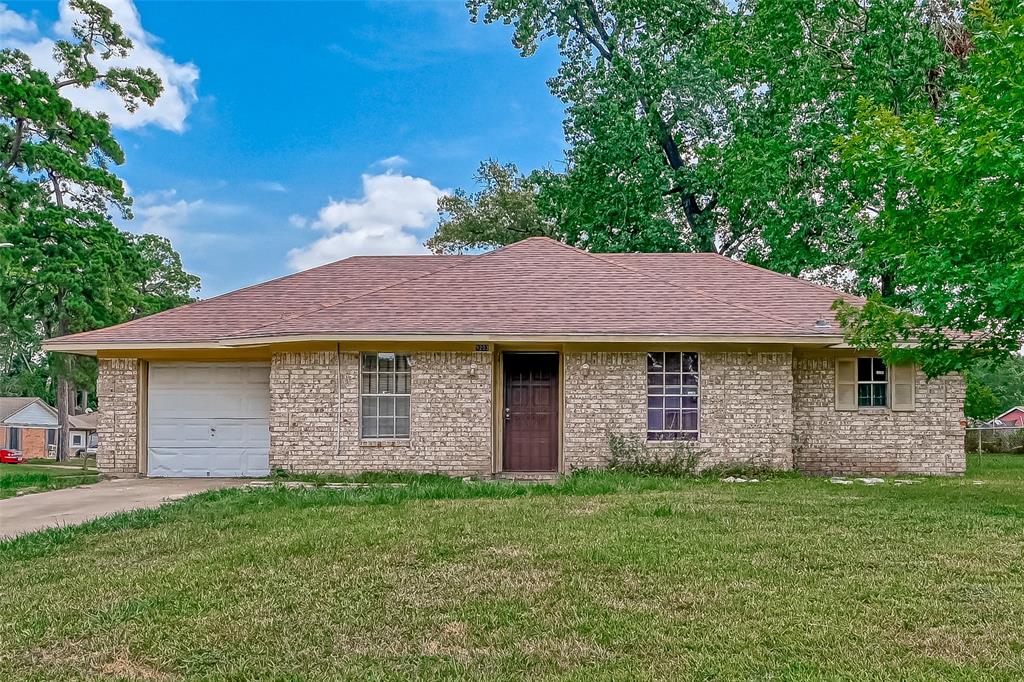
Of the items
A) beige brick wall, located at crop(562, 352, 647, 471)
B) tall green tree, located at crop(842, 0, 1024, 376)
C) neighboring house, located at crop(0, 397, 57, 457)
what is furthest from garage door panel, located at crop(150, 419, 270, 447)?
neighboring house, located at crop(0, 397, 57, 457)

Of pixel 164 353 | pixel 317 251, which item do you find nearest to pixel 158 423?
pixel 164 353

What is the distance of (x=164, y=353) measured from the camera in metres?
13.1

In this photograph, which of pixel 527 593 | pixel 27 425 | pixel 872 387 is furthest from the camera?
pixel 27 425

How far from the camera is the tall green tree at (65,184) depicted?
25.9 metres

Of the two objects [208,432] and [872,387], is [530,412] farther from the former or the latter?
[872,387]

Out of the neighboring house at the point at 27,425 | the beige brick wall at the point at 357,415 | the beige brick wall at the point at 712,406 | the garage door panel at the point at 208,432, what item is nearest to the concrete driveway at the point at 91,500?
the garage door panel at the point at 208,432

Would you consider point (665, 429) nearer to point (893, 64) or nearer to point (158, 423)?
point (158, 423)

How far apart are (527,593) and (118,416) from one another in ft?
34.4

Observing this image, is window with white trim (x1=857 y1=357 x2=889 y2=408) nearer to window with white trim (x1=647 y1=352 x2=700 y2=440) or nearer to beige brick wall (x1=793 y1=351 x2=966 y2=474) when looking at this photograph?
beige brick wall (x1=793 y1=351 x2=966 y2=474)

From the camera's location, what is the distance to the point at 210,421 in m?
13.2

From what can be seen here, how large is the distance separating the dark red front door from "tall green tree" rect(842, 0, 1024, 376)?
5.19m

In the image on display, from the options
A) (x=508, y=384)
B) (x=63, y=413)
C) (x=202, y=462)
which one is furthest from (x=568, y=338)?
(x=63, y=413)

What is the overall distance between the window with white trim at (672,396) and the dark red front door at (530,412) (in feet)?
5.35

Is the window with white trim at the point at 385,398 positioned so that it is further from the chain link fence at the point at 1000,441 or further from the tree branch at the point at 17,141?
the tree branch at the point at 17,141
